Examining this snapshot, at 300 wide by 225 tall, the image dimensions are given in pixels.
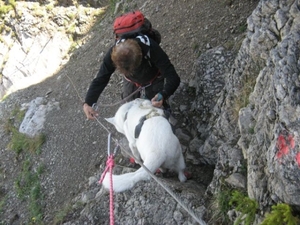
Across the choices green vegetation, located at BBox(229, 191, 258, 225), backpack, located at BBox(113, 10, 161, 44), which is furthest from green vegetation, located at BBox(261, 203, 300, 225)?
backpack, located at BBox(113, 10, 161, 44)

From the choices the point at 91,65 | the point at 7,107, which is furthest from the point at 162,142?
the point at 7,107

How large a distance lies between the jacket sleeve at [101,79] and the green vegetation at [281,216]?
2556 millimetres

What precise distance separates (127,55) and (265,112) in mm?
1575

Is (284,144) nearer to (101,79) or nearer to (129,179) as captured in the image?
(129,179)

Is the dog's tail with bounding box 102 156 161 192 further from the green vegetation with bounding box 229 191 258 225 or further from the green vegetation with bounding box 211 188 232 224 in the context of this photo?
the green vegetation with bounding box 229 191 258 225

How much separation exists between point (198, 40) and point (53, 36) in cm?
726

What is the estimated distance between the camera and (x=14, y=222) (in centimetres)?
604

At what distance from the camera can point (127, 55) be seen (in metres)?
3.75

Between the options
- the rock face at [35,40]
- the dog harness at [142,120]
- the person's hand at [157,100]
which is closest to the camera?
the dog harness at [142,120]

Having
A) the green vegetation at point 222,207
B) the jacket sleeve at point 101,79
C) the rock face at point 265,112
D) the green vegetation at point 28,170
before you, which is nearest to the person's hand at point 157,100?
the jacket sleeve at point 101,79

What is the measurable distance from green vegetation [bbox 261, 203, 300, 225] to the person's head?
83.4 inches

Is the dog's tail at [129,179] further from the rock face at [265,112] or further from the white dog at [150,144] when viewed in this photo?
the rock face at [265,112]

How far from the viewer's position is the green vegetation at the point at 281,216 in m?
2.22

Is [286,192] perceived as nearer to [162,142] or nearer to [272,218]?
[272,218]
